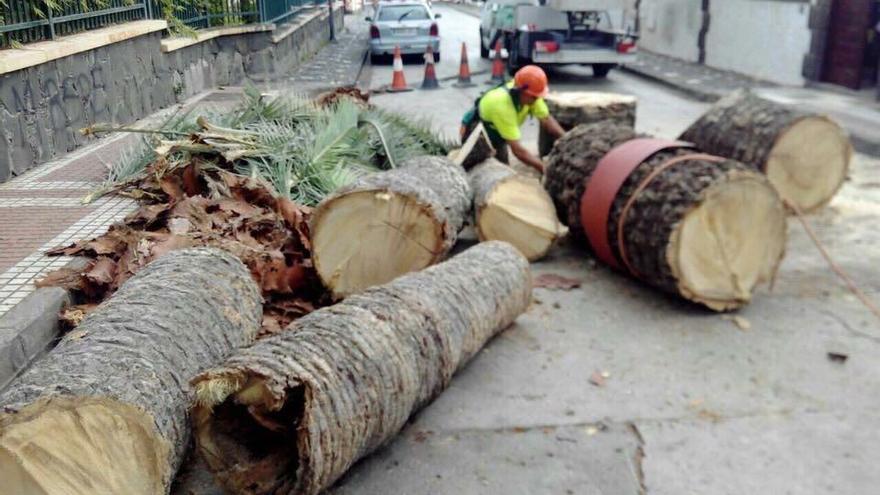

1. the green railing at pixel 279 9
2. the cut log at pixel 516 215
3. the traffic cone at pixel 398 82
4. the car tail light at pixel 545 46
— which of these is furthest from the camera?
the green railing at pixel 279 9

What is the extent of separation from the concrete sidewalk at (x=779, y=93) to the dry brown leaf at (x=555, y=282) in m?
4.03

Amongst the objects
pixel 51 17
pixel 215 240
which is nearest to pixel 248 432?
pixel 215 240

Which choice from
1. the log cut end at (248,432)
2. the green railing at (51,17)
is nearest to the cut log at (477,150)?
the log cut end at (248,432)

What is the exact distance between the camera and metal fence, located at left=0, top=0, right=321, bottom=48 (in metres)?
6.95

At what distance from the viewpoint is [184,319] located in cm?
326

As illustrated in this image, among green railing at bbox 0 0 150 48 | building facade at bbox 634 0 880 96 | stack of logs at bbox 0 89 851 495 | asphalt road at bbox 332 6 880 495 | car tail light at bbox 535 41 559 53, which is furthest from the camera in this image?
car tail light at bbox 535 41 559 53

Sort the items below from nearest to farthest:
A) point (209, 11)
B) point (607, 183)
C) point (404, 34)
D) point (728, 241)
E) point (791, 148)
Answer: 1. point (728, 241)
2. point (607, 183)
3. point (791, 148)
4. point (209, 11)
5. point (404, 34)

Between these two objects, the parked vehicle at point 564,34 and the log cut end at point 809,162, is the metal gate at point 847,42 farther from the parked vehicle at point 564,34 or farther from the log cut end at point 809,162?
the log cut end at point 809,162

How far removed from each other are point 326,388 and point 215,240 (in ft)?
6.28

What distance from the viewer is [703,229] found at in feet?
14.6

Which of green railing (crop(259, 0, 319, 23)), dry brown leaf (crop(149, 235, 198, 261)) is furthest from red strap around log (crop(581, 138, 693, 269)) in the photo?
green railing (crop(259, 0, 319, 23))

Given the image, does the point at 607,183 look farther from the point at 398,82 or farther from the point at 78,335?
the point at 398,82

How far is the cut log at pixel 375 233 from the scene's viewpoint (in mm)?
4512

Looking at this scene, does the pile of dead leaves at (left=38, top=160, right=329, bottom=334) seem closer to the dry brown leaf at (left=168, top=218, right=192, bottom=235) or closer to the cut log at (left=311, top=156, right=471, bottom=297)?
the dry brown leaf at (left=168, top=218, right=192, bottom=235)
